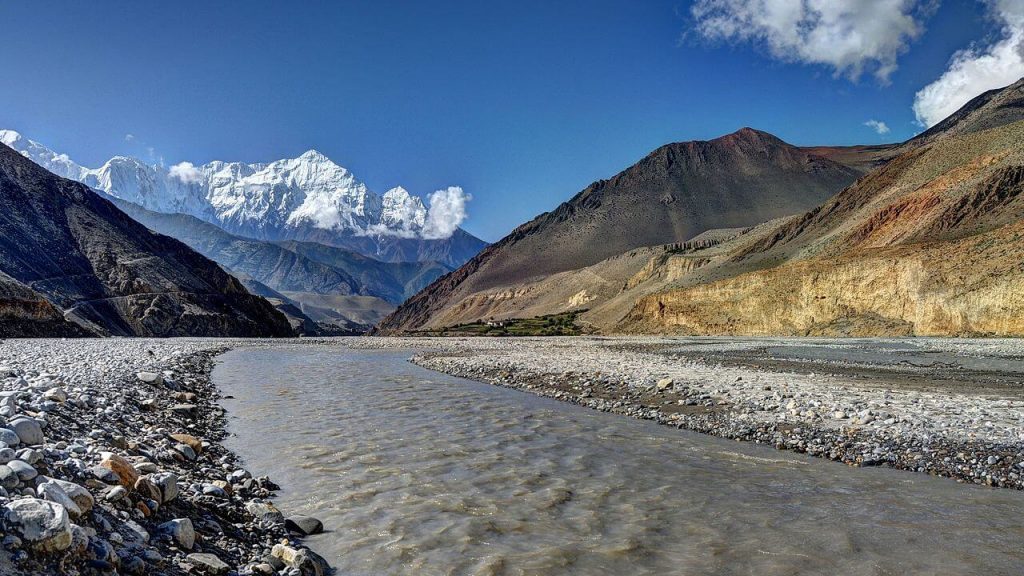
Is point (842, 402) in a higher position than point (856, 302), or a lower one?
lower

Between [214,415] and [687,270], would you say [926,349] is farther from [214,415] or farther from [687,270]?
[687,270]

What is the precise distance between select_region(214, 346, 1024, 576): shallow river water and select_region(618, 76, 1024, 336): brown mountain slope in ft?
173

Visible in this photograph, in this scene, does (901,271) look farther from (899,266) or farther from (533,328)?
(533,328)

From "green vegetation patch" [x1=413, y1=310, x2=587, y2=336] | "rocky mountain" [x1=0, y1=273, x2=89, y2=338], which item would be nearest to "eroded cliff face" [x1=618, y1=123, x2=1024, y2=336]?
"green vegetation patch" [x1=413, y1=310, x2=587, y2=336]

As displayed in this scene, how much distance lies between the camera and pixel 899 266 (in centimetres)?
6350

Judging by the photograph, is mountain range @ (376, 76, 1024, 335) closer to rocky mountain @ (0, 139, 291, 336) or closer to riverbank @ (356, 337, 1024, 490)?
riverbank @ (356, 337, 1024, 490)

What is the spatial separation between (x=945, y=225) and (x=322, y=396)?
80.7 meters

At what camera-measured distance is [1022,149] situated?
251 feet

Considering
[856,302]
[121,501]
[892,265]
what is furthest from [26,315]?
[892,265]

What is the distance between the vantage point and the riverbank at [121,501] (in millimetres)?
4832

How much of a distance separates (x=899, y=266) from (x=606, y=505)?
2663 inches

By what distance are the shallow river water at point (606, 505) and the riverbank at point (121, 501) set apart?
804 mm

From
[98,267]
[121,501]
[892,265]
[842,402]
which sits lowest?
[121,501]

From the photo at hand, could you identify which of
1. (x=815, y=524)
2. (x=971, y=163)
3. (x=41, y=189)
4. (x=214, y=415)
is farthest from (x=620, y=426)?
(x=41, y=189)
